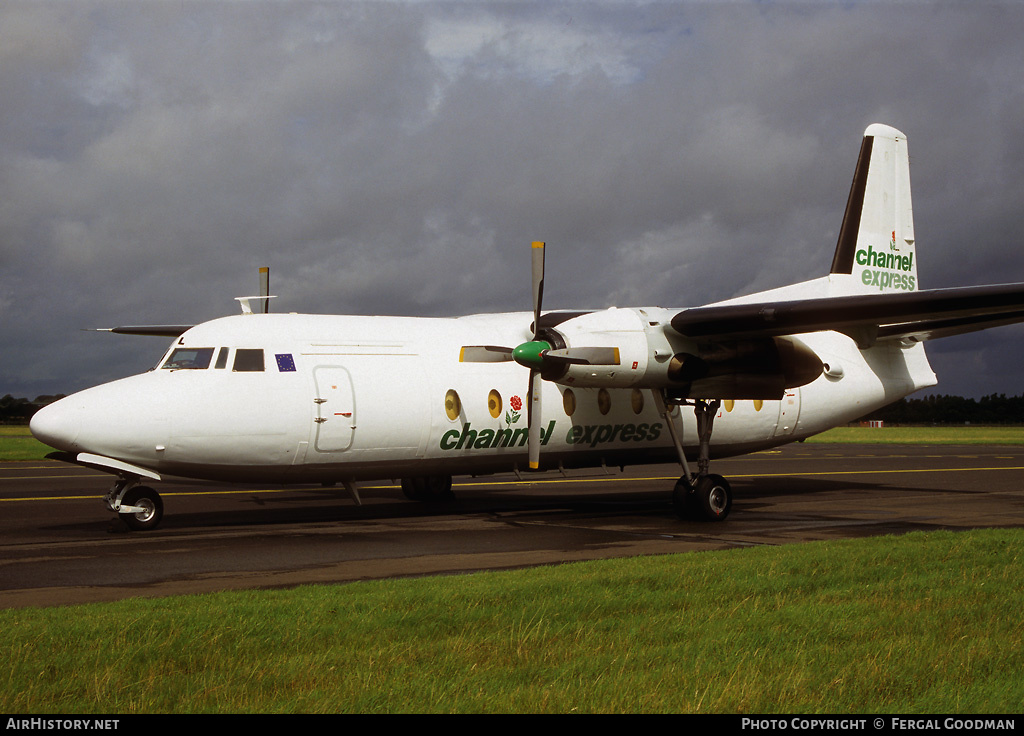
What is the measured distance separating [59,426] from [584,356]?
8188mm

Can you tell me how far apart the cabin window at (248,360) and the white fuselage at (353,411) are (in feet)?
0.11

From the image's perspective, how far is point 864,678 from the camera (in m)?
6.16

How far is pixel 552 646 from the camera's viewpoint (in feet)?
23.3

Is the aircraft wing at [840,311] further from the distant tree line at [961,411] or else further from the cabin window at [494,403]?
the distant tree line at [961,411]

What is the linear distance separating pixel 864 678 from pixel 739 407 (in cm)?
1490

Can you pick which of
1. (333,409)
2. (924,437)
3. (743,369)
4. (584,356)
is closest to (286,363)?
(333,409)

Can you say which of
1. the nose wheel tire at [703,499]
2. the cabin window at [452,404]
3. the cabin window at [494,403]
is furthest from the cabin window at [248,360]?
the nose wheel tire at [703,499]

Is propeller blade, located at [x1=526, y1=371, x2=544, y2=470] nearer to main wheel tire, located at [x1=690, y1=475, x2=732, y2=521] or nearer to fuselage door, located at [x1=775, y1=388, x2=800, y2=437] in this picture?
main wheel tire, located at [x1=690, y1=475, x2=732, y2=521]

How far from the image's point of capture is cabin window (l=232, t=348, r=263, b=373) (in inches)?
594

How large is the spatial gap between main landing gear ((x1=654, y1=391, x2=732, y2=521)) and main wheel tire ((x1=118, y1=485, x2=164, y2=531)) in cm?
905

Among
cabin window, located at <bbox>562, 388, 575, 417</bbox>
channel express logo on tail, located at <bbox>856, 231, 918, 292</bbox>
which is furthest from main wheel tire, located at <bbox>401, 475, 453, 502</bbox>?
channel express logo on tail, located at <bbox>856, 231, 918, 292</bbox>

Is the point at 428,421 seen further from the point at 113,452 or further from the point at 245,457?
the point at 113,452

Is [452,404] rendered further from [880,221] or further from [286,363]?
[880,221]

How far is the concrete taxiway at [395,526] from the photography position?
440 inches
